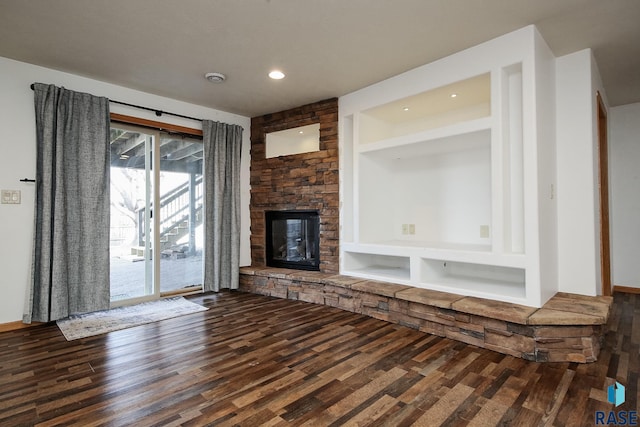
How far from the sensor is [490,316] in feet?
8.21

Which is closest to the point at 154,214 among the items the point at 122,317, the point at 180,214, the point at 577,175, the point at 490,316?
the point at 180,214

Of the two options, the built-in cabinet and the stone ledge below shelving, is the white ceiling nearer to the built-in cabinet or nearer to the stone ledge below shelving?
the built-in cabinet

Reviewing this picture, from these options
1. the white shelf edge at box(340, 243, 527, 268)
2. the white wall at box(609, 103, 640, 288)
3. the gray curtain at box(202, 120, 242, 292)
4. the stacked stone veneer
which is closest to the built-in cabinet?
the white shelf edge at box(340, 243, 527, 268)

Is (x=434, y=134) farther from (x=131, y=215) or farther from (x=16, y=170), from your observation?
(x=16, y=170)

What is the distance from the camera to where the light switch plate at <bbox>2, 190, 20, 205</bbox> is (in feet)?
10.0

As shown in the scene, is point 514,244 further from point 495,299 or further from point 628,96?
point 628,96

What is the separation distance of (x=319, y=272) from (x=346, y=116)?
1.95 m

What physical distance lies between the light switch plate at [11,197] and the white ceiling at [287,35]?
4.05 feet

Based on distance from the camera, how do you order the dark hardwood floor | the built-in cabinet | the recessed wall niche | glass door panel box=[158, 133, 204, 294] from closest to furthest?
the dark hardwood floor → the built-in cabinet → glass door panel box=[158, 133, 204, 294] → the recessed wall niche

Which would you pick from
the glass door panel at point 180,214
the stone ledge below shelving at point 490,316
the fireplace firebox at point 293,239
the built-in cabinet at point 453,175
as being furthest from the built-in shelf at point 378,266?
the glass door panel at point 180,214

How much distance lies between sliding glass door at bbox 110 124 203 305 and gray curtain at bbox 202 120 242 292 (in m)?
0.21

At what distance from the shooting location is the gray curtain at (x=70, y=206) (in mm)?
3145

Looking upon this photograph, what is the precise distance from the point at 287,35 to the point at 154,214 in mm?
2685

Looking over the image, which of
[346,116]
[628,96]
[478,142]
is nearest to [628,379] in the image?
[478,142]
